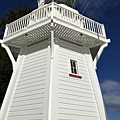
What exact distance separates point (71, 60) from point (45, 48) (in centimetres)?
152

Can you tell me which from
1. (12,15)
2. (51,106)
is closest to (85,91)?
(51,106)

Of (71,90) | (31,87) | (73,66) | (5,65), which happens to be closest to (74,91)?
(71,90)

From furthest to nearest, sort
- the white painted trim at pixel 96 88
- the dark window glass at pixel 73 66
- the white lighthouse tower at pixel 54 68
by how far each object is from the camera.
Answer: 1. the dark window glass at pixel 73 66
2. the white painted trim at pixel 96 88
3. the white lighthouse tower at pixel 54 68

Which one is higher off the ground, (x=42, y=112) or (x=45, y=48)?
(x=45, y=48)

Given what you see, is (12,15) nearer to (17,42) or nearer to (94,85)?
(17,42)

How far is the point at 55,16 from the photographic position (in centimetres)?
714

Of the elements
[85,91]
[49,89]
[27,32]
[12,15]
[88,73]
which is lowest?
[49,89]

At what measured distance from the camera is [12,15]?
611 inches

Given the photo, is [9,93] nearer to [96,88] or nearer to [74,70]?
[74,70]

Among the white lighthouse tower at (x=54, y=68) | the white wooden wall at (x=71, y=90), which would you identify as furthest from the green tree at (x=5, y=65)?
the white wooden wall at (x=71, y=90)

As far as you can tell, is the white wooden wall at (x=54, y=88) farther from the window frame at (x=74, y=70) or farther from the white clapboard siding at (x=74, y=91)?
the window frame at (x=74, y=70)

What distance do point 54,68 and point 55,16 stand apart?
236 cm

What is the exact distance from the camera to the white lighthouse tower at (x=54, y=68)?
22.4 feet

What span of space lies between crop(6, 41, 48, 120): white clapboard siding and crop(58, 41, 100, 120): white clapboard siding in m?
0.83
